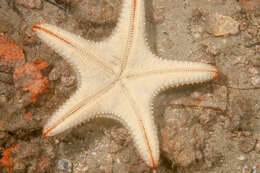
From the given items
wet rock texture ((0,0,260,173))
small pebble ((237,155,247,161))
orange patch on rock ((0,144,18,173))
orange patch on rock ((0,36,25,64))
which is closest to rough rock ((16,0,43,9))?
wet rock texture ((0,0,260,173))

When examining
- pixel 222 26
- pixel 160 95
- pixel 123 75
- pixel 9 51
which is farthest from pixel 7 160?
pixel 222 26

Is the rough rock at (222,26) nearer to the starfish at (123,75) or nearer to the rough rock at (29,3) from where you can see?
the starfish at (123,75)

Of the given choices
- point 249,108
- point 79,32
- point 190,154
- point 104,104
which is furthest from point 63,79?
point 249,108

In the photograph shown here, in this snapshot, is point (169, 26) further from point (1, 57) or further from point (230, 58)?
point (1, 57)

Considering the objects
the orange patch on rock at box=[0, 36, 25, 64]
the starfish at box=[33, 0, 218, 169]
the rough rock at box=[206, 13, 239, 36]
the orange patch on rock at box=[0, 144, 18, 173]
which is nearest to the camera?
the starfish at box=[33, 0, 218, 169]

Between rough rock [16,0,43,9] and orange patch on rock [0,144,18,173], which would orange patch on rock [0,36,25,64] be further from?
orange patch on rock [0,144,18,173]

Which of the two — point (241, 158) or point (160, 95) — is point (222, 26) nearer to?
point (160, 95)
